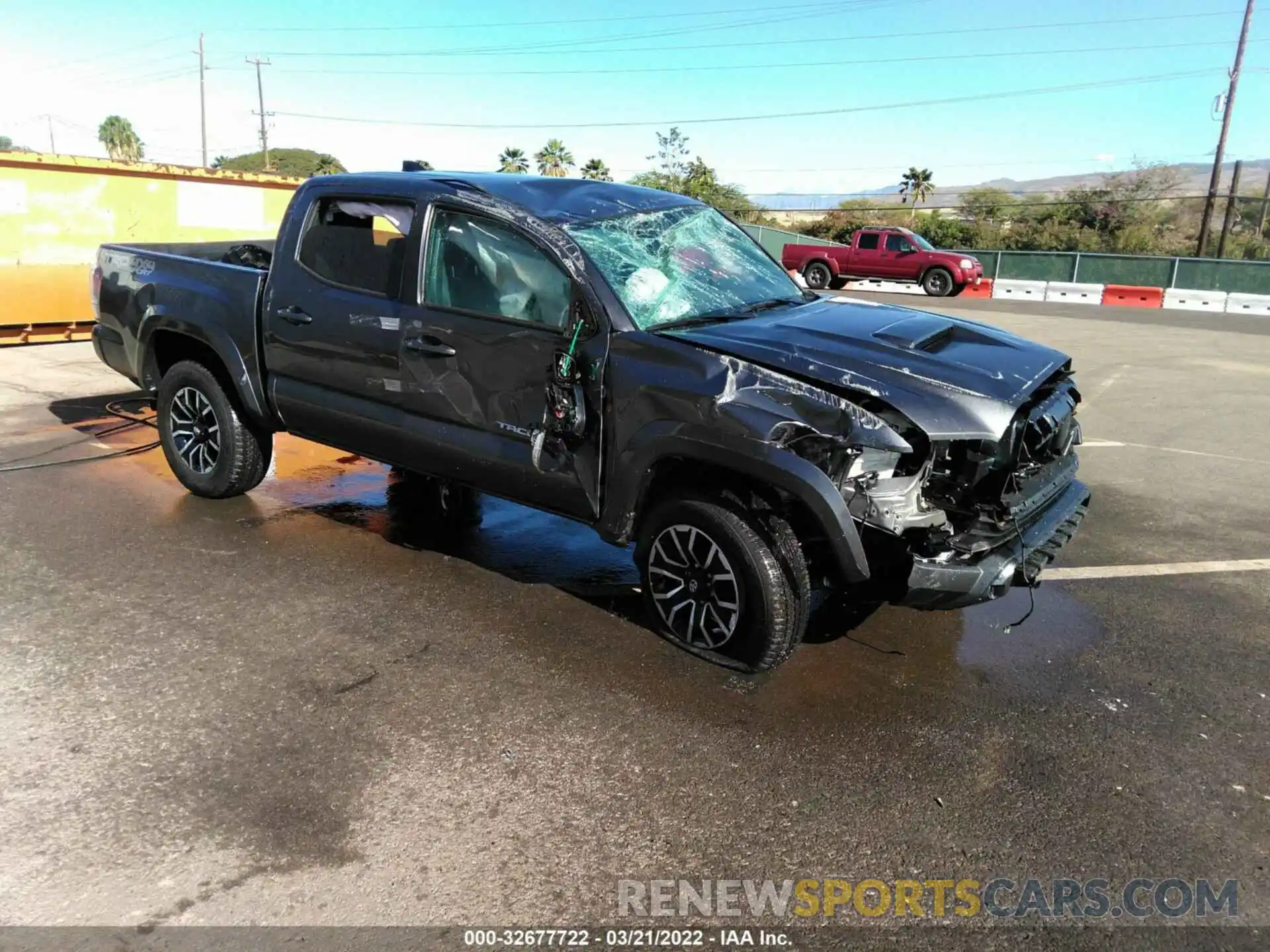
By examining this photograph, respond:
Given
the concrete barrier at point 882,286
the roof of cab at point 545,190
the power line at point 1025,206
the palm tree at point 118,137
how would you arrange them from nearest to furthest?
the roof of cab at point 545,190
the concrete barrier at point 882,286
the power line at point 1025,206
the palm tree at point 118,137

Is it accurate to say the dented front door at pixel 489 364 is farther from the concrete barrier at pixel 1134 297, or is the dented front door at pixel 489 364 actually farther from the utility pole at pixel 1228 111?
the utility pole at pixel 1228 111

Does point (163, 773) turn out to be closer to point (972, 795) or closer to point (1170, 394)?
point (972, 795)

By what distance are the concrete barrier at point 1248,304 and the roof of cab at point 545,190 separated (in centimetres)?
2636

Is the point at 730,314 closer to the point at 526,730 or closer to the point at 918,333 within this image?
the point at 918,333

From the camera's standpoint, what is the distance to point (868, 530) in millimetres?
3408

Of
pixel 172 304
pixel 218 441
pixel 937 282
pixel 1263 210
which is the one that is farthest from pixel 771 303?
pixel 1263 210

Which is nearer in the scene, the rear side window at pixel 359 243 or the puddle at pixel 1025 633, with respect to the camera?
the puddle at pixel 1025 633

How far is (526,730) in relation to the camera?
3.37 m

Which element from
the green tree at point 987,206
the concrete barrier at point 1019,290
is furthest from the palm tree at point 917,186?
the concrete barrier at point 1019,290

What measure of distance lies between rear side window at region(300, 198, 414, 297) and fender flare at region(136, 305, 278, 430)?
0.74 meters

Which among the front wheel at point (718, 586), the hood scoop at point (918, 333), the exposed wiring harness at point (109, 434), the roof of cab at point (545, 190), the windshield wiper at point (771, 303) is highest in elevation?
the roof of cab at point (545, 190)

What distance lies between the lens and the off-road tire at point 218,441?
216 inches

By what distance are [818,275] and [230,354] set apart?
79.1 feet

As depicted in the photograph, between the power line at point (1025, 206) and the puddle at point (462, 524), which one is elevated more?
the power line at point (1025, 206)
